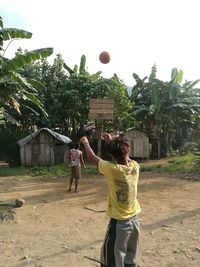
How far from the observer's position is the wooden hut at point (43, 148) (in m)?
17.3

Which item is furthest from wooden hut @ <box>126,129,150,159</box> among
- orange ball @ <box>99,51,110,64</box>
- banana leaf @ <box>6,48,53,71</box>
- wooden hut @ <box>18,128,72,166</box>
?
banana leaf @ <box>6,48,53,71</box>

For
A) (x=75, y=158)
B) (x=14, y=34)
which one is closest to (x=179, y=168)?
(x=75, y=158)

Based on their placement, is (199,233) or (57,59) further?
(57,59)

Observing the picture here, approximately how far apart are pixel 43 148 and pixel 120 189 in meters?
14.1

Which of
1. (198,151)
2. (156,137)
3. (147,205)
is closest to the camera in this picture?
(147,205)

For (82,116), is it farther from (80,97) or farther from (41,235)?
(41,235)

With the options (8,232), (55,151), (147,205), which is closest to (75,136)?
(55,151)

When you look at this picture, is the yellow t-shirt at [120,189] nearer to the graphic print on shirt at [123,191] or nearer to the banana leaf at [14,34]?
the graphic print on shirt at [123,191]

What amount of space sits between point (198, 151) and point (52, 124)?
308 inches

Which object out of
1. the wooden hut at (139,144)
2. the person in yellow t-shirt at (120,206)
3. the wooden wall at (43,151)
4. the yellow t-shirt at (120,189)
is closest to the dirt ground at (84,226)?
the person in yellow t-shirt at (120,206)

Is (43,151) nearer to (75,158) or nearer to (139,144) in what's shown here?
(139,144)

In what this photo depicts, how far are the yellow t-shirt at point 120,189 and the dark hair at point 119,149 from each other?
0.25ft

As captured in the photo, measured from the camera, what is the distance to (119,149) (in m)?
3.80

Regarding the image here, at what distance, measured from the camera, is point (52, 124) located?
1997cm
